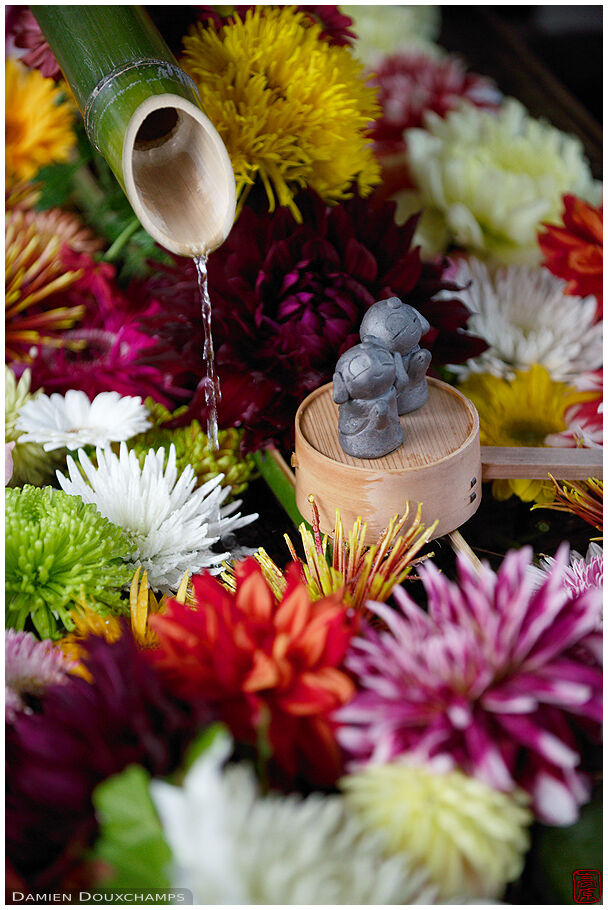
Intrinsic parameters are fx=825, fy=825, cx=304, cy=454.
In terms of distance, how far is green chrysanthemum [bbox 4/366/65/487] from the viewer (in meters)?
0.51

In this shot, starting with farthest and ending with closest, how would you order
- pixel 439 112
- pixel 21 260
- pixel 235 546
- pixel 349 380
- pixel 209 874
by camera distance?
pixel 439 112
pixel 21 260
pixel 235 546
pixel 349 380
pixel 209 874

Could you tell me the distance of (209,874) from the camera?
253mm

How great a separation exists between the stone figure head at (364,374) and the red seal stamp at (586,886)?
0.22 m

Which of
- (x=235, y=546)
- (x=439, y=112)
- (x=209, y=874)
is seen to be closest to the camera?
(x=209, y=874)

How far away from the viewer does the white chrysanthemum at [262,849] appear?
0.25 meters

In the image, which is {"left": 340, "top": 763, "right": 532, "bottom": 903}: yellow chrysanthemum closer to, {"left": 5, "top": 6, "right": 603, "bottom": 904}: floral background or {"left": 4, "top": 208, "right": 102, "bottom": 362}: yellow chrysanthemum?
{"left": 5, "top": 6, "right": 603, "bottom": 904}: floral background

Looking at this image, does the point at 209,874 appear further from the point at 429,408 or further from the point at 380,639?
the point at 429,408

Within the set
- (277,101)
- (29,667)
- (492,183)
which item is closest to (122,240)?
(277,101)

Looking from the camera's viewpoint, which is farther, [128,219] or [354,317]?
[128,219]

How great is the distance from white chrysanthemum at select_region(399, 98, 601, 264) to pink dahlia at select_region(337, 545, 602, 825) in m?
0.45

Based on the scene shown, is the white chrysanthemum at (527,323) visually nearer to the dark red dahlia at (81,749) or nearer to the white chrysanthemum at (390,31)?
the dark red dahlia at (81,749)

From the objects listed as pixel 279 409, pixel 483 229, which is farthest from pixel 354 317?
pixel 483 229

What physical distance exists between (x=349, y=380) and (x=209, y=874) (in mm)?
221

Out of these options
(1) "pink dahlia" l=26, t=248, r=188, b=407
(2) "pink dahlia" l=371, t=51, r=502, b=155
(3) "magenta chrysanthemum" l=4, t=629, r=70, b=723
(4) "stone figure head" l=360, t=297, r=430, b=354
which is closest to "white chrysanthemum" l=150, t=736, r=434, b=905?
(3) "magenta chrysanthemum" l=4, t=629, r=70, b=723
